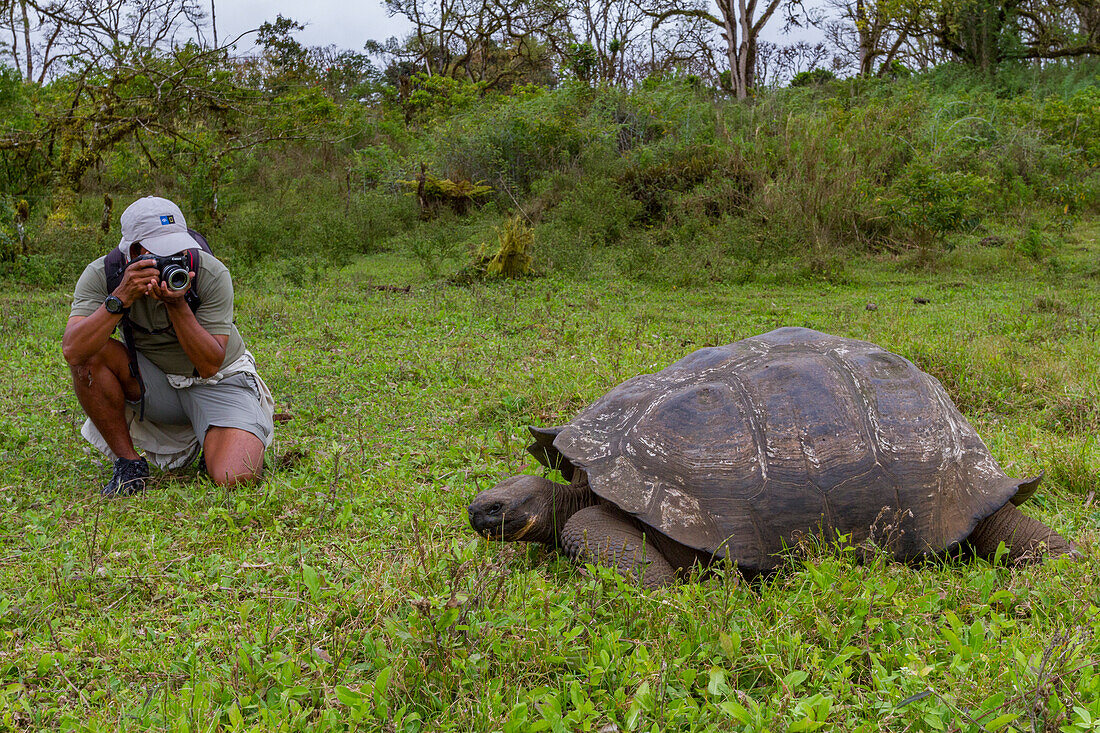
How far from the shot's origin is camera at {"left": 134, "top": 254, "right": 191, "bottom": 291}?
3.29 m

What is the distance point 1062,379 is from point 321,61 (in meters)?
21.9

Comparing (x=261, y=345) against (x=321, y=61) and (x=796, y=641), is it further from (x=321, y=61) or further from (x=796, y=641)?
(x=321, y=61)

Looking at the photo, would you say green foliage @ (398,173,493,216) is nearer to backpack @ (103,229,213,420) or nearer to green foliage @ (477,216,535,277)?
green foliage @ (477,216,535,277)

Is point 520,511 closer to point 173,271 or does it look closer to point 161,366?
point 173,271

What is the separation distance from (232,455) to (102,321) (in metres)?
0.75


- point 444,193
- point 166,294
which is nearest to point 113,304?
point 166,294

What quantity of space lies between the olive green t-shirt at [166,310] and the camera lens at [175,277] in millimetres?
225

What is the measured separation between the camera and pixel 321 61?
2236cm

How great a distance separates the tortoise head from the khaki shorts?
5.02ft

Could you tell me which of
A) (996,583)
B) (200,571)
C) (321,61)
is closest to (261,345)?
(200,571)

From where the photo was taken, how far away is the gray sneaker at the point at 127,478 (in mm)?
3268

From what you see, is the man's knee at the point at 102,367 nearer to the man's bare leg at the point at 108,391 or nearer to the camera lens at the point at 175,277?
the man's bare leg at the point at 108,391

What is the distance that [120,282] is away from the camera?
3.37 m

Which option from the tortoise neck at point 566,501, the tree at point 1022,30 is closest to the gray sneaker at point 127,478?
the tortoise neck at point 566,501
